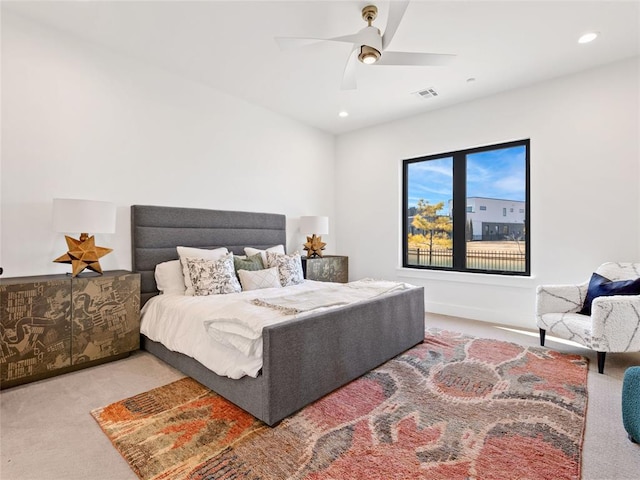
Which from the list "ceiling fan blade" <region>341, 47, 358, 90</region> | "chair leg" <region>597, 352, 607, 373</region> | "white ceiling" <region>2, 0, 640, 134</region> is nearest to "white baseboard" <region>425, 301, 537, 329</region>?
"chair leg" <region>597, 352, 607, 373</region>

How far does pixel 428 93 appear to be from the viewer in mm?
4180

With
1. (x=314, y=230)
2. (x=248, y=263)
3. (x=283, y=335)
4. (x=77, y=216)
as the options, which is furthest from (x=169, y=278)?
(x=314, y=230)

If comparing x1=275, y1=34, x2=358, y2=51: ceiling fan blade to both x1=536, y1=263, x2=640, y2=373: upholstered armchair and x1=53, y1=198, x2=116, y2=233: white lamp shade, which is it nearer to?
x1=53, y1=198, x2=116, y2=233: white lamp shade

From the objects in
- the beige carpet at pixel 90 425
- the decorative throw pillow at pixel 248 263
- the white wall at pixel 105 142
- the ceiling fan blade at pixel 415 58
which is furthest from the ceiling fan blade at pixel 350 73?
the beige carpet at pixel 90 425

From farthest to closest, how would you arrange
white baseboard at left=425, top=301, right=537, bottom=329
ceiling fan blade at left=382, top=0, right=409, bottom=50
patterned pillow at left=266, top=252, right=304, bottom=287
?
white baseboard at left=425, top=301, right=537, bottom=329 < patterned pillow at left=266, top=252, right=304, bottom=287 < ceiling fan blade at left=382, top=0, right=409, bottom=50

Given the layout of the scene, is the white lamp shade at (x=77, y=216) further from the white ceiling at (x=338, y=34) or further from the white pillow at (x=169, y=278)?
the white ceiling at (x=338, y=34)

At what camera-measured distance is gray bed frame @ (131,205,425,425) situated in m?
1.98

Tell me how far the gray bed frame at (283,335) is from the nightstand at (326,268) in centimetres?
76

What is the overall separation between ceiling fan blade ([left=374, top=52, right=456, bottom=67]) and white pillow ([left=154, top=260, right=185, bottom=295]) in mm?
2836

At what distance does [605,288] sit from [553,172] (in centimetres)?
150

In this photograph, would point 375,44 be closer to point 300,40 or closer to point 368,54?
point 368,54

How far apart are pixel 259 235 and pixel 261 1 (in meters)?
2.70

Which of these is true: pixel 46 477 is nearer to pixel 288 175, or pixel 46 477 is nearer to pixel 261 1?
pixel 261 1

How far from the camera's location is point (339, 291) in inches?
122
